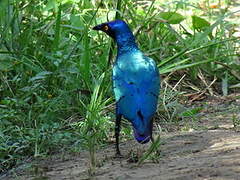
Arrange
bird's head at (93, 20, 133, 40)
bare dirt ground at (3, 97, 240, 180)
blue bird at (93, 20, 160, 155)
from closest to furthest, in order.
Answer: bare dirt ground at (3, 97, 240, 180)
blue bird at (93, 20, 160, 155)
bird's head at (93, 20, 133, 40)

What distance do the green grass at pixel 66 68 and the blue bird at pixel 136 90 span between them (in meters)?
0.25

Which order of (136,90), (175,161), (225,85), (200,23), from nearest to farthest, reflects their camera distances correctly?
(175,161), (136,90), (225,85), (200,23)

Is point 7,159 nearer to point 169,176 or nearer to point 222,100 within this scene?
point 169,176

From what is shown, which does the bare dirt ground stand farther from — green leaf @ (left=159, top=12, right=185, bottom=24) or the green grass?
green leaf @ (left=159, top=12, right=185, bottom=24)

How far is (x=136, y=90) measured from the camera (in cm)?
403

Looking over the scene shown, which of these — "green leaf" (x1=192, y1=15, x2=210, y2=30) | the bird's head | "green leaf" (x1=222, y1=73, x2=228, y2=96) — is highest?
"green leaf" (x1=192, y1=15, x2=210, y2=30)

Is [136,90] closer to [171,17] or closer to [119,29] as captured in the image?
[119,29]

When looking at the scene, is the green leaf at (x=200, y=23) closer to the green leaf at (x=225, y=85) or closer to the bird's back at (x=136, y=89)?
the green leaf at (x=225, y=85)

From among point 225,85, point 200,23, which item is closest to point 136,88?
point 225,85

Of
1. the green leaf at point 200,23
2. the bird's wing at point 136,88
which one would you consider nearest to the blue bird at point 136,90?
the bird's wing at point 136,88

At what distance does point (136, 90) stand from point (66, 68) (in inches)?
A: 50.2

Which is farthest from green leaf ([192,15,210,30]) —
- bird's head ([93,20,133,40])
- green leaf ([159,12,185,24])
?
bird's head ([93,20,133,40])

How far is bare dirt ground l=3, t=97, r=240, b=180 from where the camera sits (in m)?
3.50

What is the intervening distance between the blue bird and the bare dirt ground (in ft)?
0.60
